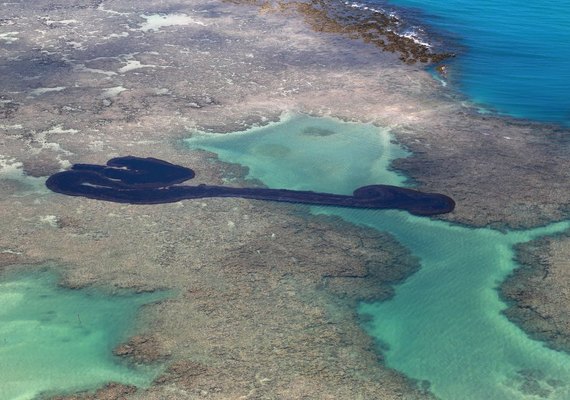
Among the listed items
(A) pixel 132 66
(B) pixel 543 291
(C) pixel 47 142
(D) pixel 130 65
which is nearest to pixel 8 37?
(D) pixel 130 65

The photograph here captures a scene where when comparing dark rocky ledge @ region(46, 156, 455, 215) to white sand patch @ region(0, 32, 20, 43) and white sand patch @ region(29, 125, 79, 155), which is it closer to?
white sand patch @ region(29, 125, 79, 155)

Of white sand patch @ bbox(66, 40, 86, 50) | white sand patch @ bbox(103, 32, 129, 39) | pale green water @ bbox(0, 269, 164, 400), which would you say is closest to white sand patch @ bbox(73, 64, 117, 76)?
white sand patch @ bbox(66, 40, 86, 50)

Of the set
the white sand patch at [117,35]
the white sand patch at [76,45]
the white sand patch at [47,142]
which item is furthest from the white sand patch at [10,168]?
the white sand patch at [117,35]

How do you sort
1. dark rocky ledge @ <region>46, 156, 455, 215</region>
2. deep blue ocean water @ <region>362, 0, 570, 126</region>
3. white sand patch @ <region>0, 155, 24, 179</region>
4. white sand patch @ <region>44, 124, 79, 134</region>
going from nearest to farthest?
dark rocky ledge @ <region>46, 156, 455, 215</region> → white sand patch @ <region>0, 155, 24, 179</region> → white sand patch @ <region>44, 124, 79, 134</region> → deep blue ocean water @ <region>362, 0, 570, 126</region>

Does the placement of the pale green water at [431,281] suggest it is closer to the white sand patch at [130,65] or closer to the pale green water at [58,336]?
the pale green water at [58,336]

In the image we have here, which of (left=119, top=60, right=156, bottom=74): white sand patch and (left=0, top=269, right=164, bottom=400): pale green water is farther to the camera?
(left=119, top=60, right=156, bottom=74): white sand patch
